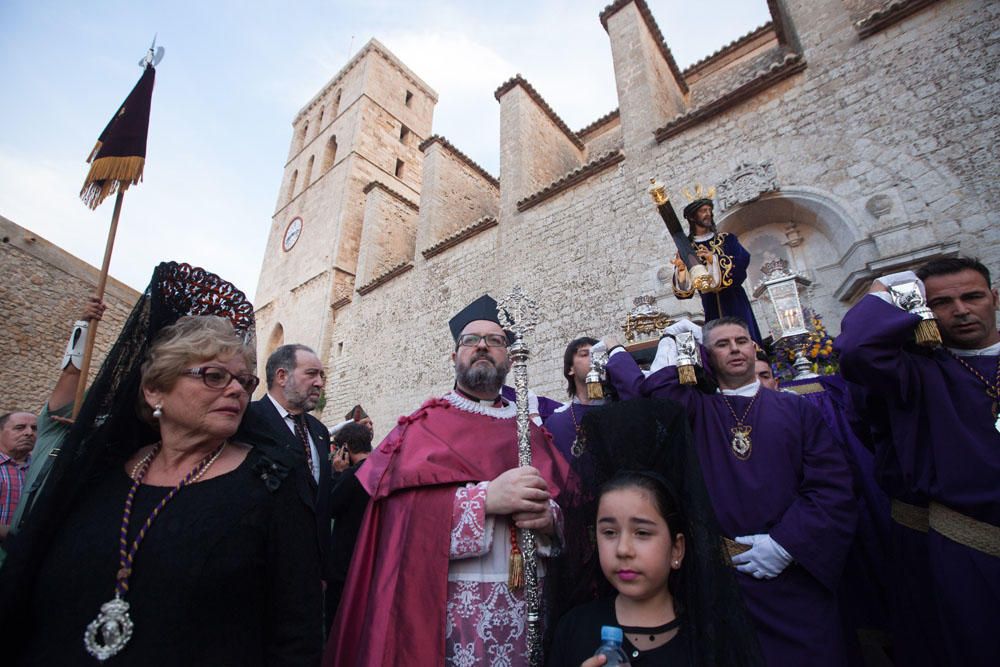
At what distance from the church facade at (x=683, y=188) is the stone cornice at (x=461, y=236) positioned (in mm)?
48

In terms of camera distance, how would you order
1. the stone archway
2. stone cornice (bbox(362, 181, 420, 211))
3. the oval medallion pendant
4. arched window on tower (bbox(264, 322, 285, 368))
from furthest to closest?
arched window on tower (bbox(264, 322, 285, 368)), stone cornice (bbox(362, 181, 420, 211)), the stone archway, the oval medallion pendant

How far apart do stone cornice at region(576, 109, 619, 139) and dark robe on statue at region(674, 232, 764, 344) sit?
9137 mm

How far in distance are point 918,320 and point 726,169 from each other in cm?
591

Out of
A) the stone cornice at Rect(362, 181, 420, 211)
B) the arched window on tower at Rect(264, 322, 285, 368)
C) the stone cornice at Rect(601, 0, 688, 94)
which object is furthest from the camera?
the arched window on tower at Rect(264, 322, 285, 368)

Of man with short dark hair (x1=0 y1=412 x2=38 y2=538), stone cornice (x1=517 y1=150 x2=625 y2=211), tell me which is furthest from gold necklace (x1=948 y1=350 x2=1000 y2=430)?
stone cornice (x1=517 y1=150 x2=625 y2=211)

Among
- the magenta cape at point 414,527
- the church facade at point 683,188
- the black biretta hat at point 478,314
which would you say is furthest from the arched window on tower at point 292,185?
the magenta cape at point 414,527

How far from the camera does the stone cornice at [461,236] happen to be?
33.3 ft

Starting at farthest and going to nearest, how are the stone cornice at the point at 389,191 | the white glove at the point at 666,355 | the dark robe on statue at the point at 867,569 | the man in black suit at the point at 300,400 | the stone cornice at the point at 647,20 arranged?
the stone cornice at the point at 389,191
the stone cornice at the point at 647,20
the man in black suit at the point at 300,400
the dark robe on statue at the point at 867,569
the white glove at the point at 666,355

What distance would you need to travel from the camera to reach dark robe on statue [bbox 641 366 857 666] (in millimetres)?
1851

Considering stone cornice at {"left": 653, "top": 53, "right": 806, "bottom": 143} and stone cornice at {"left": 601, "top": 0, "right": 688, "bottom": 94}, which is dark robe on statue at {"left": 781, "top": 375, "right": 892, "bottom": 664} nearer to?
stone cornice at {"left": 653, "top": 53, "right": 806, "bottom": 143}

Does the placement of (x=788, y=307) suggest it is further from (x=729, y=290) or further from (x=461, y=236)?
(x=461, y=236)

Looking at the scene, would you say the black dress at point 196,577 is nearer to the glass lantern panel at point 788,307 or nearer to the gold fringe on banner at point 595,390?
the gold fringe on banner at point 595,390

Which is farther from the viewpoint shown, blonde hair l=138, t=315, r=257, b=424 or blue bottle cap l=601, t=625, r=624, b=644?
blonde hair l=138, t=315, r=257, b=424

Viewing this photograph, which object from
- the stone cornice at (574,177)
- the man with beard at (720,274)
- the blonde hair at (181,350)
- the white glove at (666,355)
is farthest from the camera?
the stone cornice at (574,177)
